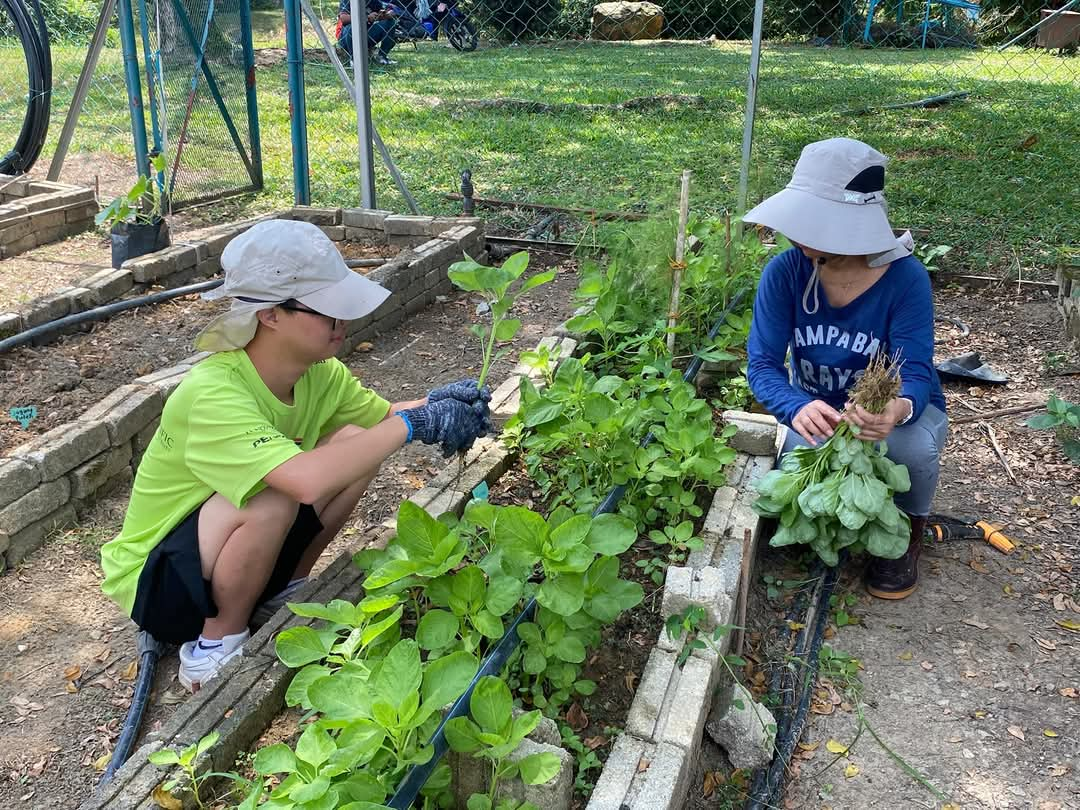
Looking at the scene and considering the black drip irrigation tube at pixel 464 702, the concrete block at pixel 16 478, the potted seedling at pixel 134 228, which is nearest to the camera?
the black drip irrigation tube at pixel 464 702

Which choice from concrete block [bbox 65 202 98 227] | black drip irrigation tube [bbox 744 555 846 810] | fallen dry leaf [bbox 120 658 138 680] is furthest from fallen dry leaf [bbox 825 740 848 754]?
concrete block [bbox 65 202 98 227]

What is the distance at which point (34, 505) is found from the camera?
9.36 feet

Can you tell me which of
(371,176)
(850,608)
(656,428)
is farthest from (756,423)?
(371,176)

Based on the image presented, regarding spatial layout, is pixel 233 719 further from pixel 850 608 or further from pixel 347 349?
pixel 347 349

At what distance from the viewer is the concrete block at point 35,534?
2.79 meters

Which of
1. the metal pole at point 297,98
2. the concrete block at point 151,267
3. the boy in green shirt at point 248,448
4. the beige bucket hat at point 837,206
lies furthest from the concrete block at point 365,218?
the beige bucket hat at point 837,206

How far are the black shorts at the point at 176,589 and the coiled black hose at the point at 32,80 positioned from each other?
5940 millimetres

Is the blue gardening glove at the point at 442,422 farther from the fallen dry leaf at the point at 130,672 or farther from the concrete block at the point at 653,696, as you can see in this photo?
the fallen dry leaf at the point at 130,672

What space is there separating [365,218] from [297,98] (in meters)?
0.99

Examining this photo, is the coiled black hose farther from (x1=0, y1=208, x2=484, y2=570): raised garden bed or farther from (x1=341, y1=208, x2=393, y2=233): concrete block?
(x1=0, y1=208, x2=484, y2=570): raised garden bed

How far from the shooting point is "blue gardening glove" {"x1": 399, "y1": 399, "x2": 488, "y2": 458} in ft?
7.50

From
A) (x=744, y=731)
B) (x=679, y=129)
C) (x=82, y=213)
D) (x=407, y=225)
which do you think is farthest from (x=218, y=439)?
(x=679, y=129)

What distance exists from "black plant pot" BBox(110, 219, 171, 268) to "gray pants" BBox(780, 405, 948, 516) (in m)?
4.22

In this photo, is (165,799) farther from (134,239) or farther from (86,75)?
(86,75)
